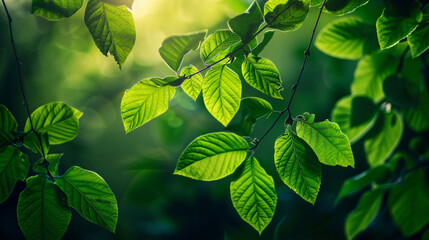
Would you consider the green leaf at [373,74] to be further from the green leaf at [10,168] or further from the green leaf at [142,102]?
the green leaf at [10,168]

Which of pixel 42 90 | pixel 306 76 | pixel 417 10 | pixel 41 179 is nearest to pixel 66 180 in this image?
pixel 41 179

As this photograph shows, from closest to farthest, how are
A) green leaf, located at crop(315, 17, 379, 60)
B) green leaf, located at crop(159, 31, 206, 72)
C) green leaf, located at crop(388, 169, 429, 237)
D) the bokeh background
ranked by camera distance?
green leaf, located at crop(159, 31, 206, 72)
green leaf, located at crop(315, 17, 379, 60)
green leaf, located at crop(388, 169, 429, 237)
the bokeh background

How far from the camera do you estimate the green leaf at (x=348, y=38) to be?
30.2 inches

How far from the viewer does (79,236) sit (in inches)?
90.6

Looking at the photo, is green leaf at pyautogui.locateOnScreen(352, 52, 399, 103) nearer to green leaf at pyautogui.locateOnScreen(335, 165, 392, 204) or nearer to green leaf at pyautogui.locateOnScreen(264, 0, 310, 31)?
green leaf at pyautogui.locateOnScreen(335, 165, 392, 204)

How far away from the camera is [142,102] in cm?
46

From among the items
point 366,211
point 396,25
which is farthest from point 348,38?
point 366,211

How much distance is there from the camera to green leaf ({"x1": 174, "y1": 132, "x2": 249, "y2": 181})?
46 centimetres

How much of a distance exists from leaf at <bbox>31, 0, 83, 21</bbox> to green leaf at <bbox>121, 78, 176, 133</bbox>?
0.49 ft

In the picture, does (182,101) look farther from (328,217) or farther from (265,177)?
(265,177)

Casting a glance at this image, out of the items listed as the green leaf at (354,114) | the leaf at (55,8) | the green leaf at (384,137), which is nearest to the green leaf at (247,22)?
the leaf at (55,8)

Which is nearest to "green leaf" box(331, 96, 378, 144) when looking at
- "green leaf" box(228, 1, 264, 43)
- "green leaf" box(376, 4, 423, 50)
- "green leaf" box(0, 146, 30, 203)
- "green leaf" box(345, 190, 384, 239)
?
"green leaf" box(345, 190, 384, 239)

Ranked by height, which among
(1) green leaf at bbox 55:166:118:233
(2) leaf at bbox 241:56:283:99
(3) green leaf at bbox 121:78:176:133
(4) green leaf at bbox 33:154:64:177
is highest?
(2) leaf at bbox 241:56:283:99

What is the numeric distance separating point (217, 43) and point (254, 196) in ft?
0.82
